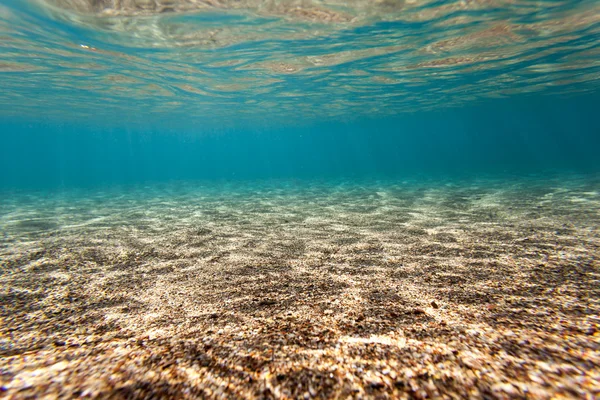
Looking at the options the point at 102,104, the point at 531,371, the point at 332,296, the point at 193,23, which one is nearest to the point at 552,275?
the point at 531,371

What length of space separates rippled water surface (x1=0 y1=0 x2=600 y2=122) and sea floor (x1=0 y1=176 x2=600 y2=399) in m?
9.15

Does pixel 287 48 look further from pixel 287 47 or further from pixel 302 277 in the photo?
pixel 302 277

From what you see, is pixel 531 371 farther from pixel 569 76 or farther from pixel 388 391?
pixel 569 76

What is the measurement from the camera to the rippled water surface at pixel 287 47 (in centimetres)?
1053

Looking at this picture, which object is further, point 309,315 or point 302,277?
point 302,277

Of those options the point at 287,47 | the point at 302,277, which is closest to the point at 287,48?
the point at 287,47

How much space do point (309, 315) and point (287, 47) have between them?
47.4 feet

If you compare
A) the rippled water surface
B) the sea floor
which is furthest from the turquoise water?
the sea floor

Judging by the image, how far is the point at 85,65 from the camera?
15.8 meters

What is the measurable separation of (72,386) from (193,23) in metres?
12.9

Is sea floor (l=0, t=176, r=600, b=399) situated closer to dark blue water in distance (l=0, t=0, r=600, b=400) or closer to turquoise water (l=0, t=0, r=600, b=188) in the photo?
dark blue water in distance (l=0, t=0, r=600, b=400)

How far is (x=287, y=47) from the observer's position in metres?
14.1

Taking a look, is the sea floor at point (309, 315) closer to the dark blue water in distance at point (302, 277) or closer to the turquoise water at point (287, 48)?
the dark blue water in distance at point (302, 277)

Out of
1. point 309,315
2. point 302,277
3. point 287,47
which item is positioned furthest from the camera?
point 287,47
